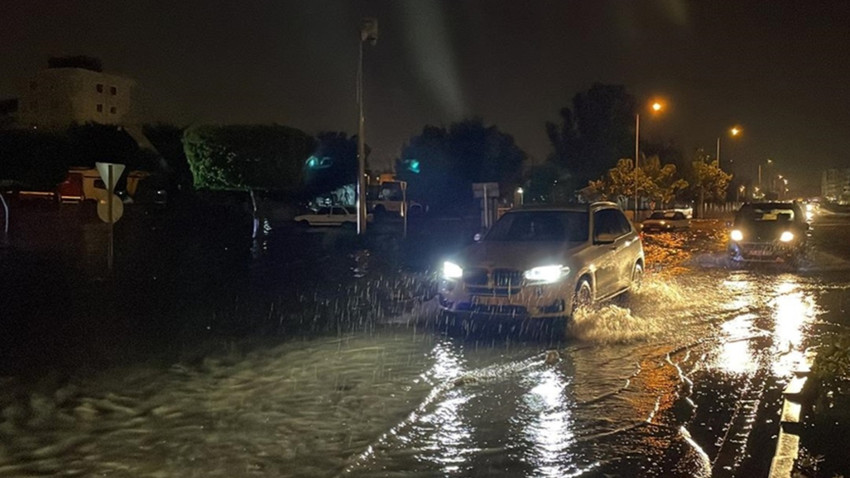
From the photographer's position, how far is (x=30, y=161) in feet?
145

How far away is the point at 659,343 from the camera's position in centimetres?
1002

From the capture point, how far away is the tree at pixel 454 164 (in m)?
70.4

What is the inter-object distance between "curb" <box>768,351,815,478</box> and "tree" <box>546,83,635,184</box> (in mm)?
70077

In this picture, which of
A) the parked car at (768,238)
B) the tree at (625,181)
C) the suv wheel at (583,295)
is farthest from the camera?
the tree at (625,181)

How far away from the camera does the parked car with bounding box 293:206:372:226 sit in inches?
1865

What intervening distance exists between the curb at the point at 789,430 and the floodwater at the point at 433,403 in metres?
0.14

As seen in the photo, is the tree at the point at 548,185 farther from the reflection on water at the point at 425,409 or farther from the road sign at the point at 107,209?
the reflection on water at the point at 425,409

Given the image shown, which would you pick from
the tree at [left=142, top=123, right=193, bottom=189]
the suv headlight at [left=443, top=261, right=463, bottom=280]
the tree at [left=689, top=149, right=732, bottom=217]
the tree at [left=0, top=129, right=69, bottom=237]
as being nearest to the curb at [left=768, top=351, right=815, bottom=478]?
the suv headlight at [left=443, top=261, right=463, bottom=280]

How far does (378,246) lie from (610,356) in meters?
21.8

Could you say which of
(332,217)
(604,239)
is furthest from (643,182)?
(604,239)

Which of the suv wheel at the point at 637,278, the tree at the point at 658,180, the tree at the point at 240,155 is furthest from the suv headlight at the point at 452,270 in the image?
the tree at the point at 658,180

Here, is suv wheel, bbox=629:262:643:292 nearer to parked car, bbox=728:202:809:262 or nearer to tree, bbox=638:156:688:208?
parked car, bbox=728:202:809:262

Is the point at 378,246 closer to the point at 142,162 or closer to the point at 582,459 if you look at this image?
the point at 582,459

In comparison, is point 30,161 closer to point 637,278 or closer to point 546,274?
point 637,278
